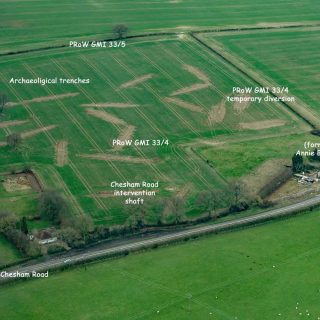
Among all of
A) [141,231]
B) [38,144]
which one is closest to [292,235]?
[141,231]

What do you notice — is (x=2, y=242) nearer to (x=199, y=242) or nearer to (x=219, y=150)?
(x=199, y=242)

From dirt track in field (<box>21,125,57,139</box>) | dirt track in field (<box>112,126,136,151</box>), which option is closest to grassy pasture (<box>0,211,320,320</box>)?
dirt track in field (<box>112,126,136,151</box>)

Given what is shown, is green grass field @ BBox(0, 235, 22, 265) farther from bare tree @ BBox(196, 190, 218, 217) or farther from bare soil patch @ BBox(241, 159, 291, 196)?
bare soil patch @ BBox(241, 159, 291, 196)

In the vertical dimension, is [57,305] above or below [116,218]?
below

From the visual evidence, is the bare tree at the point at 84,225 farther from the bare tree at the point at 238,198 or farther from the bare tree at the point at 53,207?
the bare tree at the point at 238,198

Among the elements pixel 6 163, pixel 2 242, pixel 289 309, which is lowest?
pixel 289 309

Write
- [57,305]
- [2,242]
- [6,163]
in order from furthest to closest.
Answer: [6,163] → [2,242] → [57,305]
